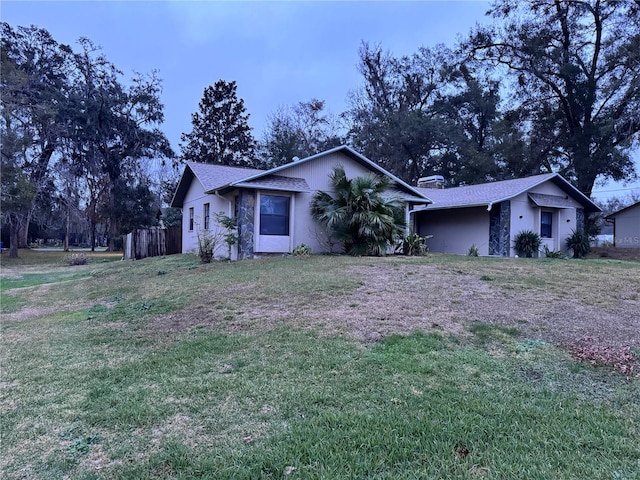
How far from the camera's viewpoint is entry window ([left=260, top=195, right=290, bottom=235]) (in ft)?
43.6

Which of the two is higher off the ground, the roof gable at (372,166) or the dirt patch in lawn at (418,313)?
the roof gable at (372,166)

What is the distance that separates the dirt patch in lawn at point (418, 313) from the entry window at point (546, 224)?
38.1 feet

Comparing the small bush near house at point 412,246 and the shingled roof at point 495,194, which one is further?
the shingled roof at point 495,194

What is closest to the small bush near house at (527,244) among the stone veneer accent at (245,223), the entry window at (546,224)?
the entry window at (546,224)

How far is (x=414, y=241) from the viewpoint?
14.4 meters

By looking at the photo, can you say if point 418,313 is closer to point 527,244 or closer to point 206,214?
point 206,214

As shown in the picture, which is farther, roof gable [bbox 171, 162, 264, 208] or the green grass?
roof gable [bbox 171, 162, 264, 208]

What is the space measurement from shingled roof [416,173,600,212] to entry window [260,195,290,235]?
23.1 ft

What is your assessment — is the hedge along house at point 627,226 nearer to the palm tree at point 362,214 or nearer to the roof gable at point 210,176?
the palm tree at point 362,214

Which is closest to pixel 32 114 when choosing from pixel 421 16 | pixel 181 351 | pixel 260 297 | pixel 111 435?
pixel 421 16

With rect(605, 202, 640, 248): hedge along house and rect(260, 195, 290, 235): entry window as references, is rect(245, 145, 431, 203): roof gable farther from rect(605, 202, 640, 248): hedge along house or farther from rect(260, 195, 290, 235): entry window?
rect(605, 202, 640, 248): hedge along house

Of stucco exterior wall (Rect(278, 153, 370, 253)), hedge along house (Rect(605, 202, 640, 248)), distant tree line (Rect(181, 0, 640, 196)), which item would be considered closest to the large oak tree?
distant tree line (Rect(181, 0, 640, 196))

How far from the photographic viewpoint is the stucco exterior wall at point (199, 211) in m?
14.6

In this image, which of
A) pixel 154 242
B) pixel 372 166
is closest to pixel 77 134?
pixel 154 242
